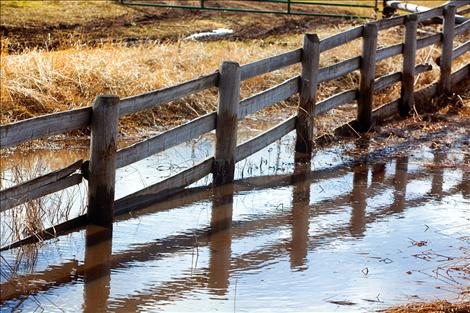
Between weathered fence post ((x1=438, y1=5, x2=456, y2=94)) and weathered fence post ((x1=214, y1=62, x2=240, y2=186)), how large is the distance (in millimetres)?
5848

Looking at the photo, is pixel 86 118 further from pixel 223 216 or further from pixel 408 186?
pixel 408 186

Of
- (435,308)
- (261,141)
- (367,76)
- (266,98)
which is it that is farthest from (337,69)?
(435,308)

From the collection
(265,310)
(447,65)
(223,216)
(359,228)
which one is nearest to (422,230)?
(359,228)

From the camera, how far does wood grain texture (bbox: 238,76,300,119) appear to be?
11.4 m

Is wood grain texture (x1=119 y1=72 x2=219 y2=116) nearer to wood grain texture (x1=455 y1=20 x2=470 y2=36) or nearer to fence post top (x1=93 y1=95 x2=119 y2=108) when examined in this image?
fence post top (x1=93 y1=95 x2=119 y2=108)

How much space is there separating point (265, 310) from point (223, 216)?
9.02 feet

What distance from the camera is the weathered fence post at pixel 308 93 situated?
12.3 metres

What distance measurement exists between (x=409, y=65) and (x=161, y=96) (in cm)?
587

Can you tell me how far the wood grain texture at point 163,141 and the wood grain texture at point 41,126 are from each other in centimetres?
68

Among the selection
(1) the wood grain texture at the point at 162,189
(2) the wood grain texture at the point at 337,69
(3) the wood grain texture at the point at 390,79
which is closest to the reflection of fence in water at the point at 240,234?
(1) the wood grain texture at the point at 162,189

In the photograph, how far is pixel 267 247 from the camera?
9.04 metres

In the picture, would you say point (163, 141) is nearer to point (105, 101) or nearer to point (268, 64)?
point (105, 101)

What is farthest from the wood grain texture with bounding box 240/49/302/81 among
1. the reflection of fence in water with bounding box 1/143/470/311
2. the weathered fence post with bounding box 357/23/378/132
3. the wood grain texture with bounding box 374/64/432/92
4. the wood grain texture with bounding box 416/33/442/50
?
the wood grain texture with bounding box 416/33/442/50

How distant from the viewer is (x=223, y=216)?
1009 cm
